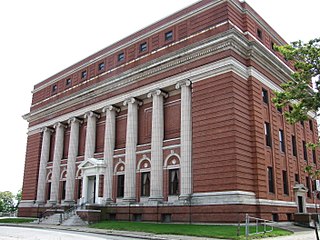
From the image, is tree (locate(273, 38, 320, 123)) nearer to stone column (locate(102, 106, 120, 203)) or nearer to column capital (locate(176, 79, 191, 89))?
column capital (locate(176, 79, 191, 89))

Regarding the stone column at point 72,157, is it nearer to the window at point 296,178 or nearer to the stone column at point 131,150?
the stone column at point 131,150

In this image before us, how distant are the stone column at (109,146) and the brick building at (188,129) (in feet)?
0.38

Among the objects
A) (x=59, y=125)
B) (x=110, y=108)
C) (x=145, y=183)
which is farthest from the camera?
(x=59, y=125)

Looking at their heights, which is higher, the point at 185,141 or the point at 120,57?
the point at 120,57

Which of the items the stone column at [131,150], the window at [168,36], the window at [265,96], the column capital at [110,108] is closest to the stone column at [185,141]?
the window at [168,36]

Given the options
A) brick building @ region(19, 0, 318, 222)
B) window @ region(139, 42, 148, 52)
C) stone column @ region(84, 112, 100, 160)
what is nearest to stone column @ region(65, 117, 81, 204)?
brick building @ region(19, 0, 318, 222)

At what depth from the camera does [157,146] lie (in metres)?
34.1

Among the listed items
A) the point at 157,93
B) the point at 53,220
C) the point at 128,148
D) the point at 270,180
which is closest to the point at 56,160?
the point at 53,220

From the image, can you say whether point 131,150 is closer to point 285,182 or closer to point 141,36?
point 141,36

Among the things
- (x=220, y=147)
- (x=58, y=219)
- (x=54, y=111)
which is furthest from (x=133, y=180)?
(x=54, y=111)

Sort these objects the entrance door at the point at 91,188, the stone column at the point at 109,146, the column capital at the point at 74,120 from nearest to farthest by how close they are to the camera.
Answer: the stone column at the point at 109,146 → the entrance door at the point at 91,188 → the column capital at the point at 74,120

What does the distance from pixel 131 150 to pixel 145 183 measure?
3652 millimetres

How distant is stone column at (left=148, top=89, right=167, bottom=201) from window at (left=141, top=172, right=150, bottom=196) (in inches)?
83.9

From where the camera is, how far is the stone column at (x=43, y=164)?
4774 centimetres
